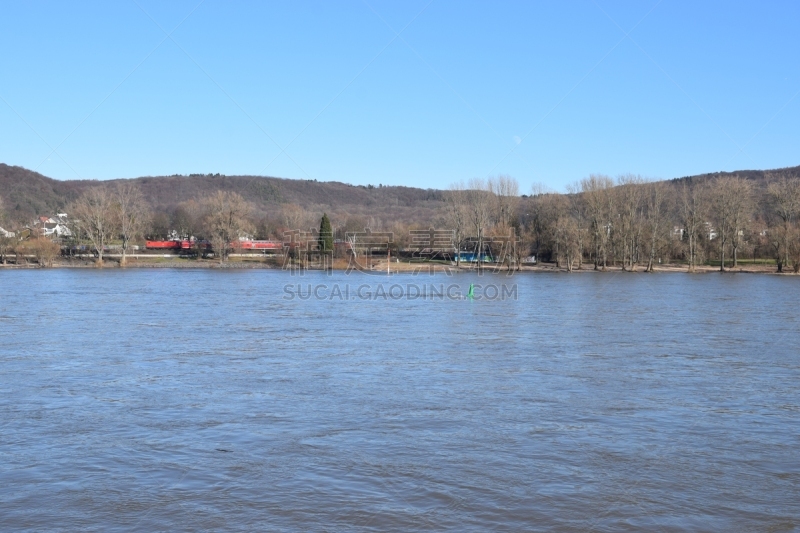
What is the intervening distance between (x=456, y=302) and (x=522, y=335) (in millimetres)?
14925

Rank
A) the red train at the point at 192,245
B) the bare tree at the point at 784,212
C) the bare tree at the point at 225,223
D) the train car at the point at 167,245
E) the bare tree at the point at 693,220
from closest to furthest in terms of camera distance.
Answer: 1. the bare tree at the point at 784,212
2. the bare tree at the point at 693,220
3. the bare tree at the point at 225,223
4. the red train at the point at 192,245
5. the train car at the point at 167,245

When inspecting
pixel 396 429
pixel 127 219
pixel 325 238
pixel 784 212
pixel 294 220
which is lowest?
pixel 396 429

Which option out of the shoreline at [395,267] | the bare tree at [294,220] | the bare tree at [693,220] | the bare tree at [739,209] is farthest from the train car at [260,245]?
the bare tree at [739,209]

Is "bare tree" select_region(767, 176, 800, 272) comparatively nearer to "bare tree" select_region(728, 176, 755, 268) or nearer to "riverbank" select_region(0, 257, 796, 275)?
"bare tree" select_region(728, 176, 755, 268)

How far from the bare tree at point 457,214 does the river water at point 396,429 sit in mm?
63475

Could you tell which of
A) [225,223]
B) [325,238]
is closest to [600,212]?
[325,238]

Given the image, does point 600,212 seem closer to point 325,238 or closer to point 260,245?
point 325,238

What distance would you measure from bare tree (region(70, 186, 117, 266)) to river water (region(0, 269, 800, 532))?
64.4m

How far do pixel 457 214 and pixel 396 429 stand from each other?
78474 millimetres

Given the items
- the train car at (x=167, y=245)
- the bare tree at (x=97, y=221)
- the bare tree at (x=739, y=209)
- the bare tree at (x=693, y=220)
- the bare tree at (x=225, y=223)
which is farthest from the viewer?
the train car at (x=167, y=245)

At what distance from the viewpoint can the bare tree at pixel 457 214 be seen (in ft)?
295

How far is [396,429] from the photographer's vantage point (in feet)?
41.3

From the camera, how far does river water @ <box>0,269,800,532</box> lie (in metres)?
9.06

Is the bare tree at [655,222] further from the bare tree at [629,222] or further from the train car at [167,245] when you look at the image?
the train car at [167,245]
